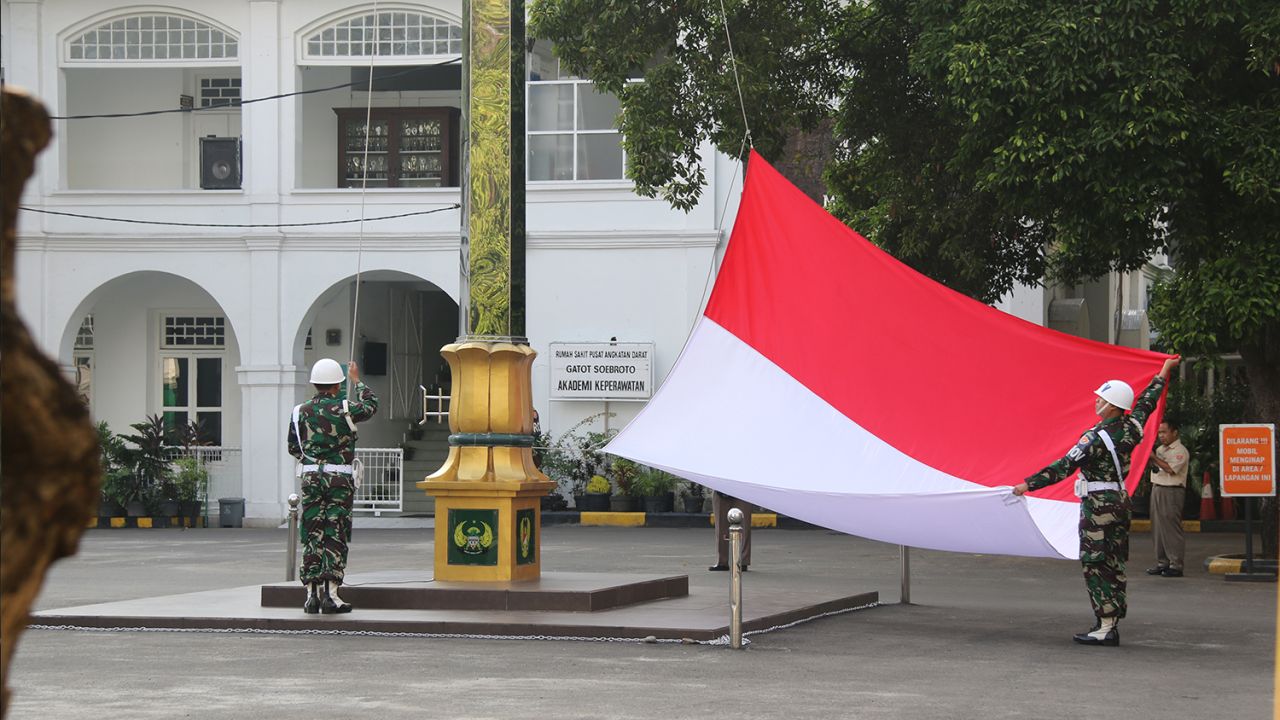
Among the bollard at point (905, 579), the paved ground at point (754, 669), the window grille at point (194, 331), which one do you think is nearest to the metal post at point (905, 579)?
the bollard at point (905, 579)

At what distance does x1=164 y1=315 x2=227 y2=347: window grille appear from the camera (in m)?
31.1

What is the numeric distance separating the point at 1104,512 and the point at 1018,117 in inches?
224

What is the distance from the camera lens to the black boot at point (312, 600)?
1241cm

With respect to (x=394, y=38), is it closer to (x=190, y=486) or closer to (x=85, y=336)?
(x=190, y=486)

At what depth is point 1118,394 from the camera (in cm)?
1158

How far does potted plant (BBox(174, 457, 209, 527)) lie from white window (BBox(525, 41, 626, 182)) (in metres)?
7.48

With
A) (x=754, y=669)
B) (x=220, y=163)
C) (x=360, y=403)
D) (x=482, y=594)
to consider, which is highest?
(x=220, y=163)

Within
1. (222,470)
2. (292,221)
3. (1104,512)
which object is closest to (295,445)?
(1104,512)

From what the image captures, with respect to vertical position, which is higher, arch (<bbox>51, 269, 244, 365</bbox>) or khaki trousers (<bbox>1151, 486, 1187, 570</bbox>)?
arch (<bbox>51, 269, 244, 365</bbox>)

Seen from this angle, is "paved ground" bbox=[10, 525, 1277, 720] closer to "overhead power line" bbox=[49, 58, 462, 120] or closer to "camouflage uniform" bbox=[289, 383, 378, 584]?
"camouflage uniform" bbox=[289, 383, 378, 584]

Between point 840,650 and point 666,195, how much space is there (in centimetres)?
886

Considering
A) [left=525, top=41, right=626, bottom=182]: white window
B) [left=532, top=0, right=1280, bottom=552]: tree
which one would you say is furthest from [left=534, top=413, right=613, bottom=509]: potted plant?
[left=532, top=0, right=1280, bottom=552]: tree

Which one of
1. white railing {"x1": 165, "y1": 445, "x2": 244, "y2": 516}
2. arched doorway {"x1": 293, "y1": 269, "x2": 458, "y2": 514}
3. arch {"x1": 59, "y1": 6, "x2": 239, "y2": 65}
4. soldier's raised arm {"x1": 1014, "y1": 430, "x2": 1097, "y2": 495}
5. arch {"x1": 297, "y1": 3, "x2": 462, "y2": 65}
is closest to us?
soldier's raised arm {"x1": 1014, "y1": 430, "x2": 1097, "y2": 495}

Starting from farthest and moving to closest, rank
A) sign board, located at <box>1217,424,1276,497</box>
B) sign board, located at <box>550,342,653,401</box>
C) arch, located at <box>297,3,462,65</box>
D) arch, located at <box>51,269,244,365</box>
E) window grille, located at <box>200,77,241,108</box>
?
window grille, located at <box>200,77,241,108</box>
arch, located at <box>51,269,244,365</box>
arch, located at <box>297,3,462,65</box>
sign board, located at <box>550,342,653,401</box>
sign board, located at <box>1217,424,1276,497</box>
